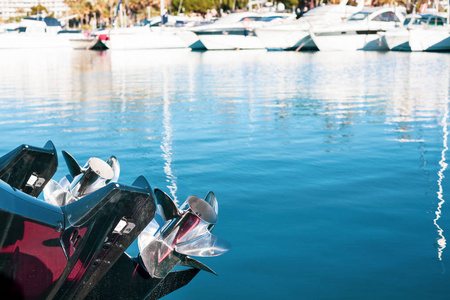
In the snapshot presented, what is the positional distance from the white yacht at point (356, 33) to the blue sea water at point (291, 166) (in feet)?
93.4

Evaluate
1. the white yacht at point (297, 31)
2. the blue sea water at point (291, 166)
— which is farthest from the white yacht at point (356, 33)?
the blue sea water at point (291, 166)

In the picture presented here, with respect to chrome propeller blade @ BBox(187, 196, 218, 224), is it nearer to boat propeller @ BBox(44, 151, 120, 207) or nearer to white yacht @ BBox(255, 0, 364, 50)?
boat propeller @ BBox(44, 151, 120, 207)

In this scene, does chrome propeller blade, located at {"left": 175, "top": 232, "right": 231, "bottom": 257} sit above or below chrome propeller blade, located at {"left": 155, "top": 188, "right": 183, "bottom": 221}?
below

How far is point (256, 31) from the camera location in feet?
166

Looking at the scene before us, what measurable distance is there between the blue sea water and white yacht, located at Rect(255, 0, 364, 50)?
30848mm

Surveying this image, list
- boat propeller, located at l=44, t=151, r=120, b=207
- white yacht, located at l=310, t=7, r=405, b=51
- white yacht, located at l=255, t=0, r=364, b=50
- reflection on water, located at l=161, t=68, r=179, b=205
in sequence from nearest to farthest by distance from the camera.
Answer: boat propeller, located at l=44, t=151, r=120, b=207
reflection on water, located at l=161, t=68, r=179, b=205
white yacht, located at l=310, t=7, r=405, b=51
white yacht, located at l=255, t=0, r=364, b=50

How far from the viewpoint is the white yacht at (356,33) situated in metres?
48.1

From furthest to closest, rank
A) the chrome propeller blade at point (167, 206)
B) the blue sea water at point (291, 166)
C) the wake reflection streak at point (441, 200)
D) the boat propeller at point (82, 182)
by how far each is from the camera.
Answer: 1. the wake reflection streak at point (441, 200)
2. the blue sea water at point (291, 166)
3. the boat propeller at point (82, 182)
4. the chrome propeller blade at point (167, 206)

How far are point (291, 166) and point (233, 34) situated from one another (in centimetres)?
4554

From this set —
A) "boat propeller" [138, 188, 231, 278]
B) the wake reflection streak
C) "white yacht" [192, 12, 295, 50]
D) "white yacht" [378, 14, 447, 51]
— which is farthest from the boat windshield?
"boat propeller" [138, 188, 231, 278]

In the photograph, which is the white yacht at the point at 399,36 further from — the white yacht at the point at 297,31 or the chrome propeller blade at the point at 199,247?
the chrome propeller blade at the point at 199,247

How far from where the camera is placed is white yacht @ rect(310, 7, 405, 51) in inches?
1895

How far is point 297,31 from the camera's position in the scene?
50.8m

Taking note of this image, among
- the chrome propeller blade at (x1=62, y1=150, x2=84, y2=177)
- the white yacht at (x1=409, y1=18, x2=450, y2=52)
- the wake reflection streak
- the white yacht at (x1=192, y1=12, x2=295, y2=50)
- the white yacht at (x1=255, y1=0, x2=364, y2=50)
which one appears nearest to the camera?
the chrome propeller blade at (x1=62, y1=150, x2=84, y2=177)
